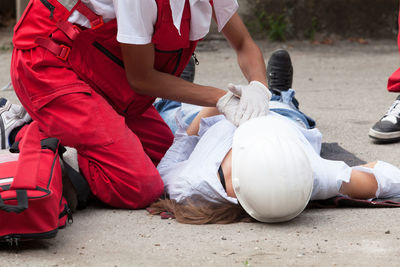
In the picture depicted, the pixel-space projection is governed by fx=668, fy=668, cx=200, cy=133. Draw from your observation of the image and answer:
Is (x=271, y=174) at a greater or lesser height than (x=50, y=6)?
lesser

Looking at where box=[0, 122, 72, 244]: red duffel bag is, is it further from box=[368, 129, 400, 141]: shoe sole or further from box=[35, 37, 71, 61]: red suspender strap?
box=[368, 129, 400, 141]: shoe sole

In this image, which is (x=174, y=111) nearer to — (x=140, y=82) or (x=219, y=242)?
(x=140, y=82)

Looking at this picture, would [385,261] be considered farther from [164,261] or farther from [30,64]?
[30,64]

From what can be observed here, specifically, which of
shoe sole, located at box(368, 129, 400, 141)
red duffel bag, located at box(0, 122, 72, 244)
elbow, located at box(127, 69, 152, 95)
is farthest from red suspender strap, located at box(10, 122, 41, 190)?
shoe sole, located at box(368, 129, 400, 141)

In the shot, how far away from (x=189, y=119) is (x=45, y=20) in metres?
0.94

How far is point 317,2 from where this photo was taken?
21.9 ft

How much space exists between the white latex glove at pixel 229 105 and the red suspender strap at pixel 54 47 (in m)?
0.64

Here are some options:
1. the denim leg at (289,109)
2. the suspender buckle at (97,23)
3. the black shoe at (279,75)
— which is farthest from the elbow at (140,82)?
the black shoe at (279,75)

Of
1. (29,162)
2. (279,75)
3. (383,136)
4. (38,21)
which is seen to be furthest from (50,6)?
(383,136)

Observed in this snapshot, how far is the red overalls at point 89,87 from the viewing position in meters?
2.59

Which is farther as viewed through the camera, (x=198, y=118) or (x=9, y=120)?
(x=9, y=120)

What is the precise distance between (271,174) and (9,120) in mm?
1523

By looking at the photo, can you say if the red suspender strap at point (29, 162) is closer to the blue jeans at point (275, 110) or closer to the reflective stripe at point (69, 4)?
the reflective stripe at point (69, 4)

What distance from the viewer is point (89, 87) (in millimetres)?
2658
